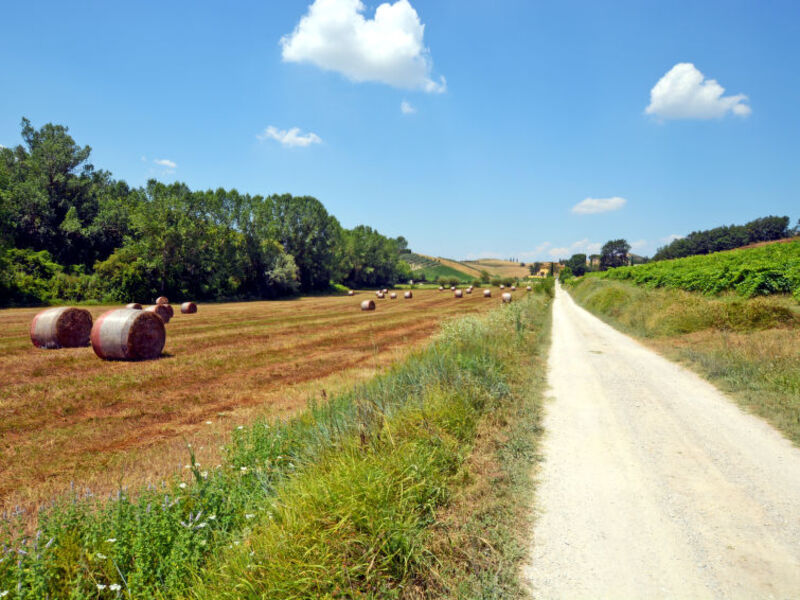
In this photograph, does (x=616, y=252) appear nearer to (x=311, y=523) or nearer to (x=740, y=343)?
(x=740, y=343)

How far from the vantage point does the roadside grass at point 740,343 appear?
846cm

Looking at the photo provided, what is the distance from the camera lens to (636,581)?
3.65 metres

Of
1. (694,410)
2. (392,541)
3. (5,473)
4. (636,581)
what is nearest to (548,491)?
(636,581)

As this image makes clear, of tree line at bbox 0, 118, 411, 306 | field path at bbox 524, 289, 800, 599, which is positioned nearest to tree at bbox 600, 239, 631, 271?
tree line at bbox 0, 118, 411, 306

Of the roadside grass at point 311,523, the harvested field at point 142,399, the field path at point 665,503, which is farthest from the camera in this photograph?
the harvested field at point 142,399

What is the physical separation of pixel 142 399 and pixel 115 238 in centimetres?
5697

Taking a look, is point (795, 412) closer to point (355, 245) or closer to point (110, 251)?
point (110, 251)

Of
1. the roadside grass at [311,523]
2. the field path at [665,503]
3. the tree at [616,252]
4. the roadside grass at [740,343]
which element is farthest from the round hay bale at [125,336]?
the tree at [616,252]

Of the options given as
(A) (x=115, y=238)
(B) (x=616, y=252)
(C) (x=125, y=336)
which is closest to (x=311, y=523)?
(C) (x=125, y=336)

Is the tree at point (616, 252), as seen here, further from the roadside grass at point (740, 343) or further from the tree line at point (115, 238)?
the roadside grass at point (740, 343)

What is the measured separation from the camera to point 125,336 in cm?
1435

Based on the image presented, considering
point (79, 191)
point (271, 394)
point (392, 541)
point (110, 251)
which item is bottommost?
point (271, 394)

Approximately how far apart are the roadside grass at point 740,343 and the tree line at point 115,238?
51002mm

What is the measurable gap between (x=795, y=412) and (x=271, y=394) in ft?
38.4
